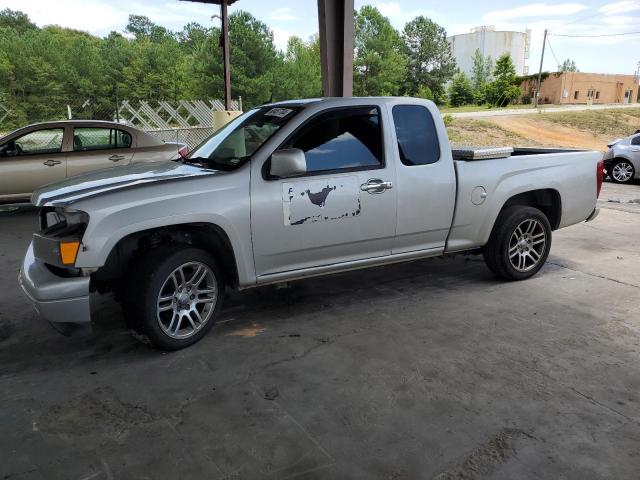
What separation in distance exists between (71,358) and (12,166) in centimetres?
607

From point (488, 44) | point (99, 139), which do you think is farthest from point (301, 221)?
point (488, 44)

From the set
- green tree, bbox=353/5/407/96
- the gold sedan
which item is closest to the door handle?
the gold sedan

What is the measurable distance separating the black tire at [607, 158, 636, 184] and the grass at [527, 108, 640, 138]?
21270 mm

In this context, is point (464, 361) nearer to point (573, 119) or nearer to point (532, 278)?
point (532, 278)

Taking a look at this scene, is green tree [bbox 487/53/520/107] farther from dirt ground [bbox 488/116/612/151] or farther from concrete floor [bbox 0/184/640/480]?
concrete floor [bbox 0/184/640/480]

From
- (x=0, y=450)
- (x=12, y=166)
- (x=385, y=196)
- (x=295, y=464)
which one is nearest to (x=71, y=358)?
(x=0, y=450)

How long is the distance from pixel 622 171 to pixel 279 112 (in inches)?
496

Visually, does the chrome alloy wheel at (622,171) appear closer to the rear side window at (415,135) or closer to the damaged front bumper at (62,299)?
the rear side window at (415,135)

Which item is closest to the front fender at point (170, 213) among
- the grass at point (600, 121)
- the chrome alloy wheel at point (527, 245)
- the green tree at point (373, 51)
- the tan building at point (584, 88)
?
the chrome alloy wheel at point (527, 245)

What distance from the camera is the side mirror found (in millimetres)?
3928

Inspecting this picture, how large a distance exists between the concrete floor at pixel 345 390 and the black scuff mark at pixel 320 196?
40.6 inches

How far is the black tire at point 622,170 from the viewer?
13.9 m

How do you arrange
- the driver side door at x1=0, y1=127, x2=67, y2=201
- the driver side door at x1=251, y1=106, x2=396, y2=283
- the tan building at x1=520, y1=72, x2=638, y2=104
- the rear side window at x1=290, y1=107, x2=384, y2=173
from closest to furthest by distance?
1. the driver side door at x1=251, y1=106, x2=396, y2=283
2. the rear side window at x1=290, y1=107, x2=384, y2=173
3. the driver side door at x1=0, y1=127, x2=67, y2=201
4. the tan building at x1=520, y1=72, x2=638, y2=104

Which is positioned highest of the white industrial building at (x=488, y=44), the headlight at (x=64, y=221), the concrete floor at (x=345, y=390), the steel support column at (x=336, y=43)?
the white industrial building at (x=488, y=44)
